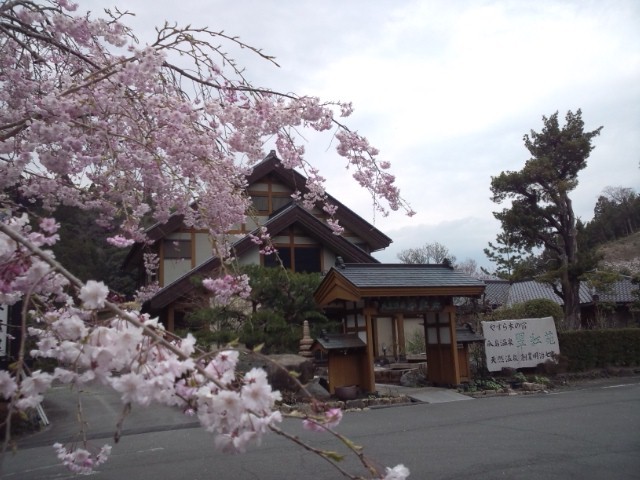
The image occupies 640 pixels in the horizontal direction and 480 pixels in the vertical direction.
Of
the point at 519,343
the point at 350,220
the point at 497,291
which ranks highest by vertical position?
the point at 350,220

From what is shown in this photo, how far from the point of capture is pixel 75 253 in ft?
62.5

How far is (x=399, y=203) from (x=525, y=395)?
676 centimetres

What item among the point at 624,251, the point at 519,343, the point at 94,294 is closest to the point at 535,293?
the point at 519,343

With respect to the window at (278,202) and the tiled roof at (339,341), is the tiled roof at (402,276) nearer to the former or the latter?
the tiled roof at (339,341)

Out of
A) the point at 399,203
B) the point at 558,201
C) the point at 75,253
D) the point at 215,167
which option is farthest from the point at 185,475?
the point at 75,253

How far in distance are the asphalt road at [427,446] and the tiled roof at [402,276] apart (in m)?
2.47

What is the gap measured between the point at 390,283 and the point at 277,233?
4953 mm

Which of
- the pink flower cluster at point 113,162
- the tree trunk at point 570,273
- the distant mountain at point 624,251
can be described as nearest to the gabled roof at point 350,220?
the tree trunk at point 570,273

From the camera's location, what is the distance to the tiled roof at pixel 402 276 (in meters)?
9.98

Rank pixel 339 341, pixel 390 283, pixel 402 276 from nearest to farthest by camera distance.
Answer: pixel 339 341 < pixel 390 283 < pixel 402 276

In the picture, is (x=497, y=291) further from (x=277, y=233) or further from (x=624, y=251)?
(x=277, y=233)

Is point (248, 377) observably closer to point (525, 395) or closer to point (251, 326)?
point (251, 326)

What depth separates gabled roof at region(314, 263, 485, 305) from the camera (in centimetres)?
977

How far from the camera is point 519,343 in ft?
37.9
